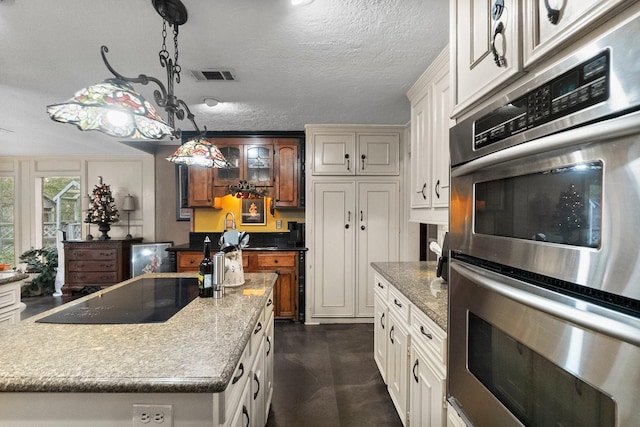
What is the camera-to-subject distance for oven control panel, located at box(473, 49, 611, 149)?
493 mm

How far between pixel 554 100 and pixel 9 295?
298cm

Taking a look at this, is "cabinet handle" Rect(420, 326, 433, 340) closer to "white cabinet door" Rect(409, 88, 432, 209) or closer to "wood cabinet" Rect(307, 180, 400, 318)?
"white cabinet door" Rect(409, 88, 432, 209)

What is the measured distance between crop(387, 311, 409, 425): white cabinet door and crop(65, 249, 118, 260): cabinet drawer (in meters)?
4.38

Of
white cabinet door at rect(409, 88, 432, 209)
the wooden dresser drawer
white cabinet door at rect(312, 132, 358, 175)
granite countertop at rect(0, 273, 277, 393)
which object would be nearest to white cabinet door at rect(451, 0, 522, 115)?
granite countertop at rect(0, 273, 277, 393)

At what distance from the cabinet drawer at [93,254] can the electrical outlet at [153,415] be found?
15.1ft

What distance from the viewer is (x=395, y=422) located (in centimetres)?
203

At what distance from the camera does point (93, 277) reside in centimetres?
466

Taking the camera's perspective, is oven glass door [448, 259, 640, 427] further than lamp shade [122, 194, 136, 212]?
No

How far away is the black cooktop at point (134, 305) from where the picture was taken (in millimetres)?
1316

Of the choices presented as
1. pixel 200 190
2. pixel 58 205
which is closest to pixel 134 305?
pixel 200 190

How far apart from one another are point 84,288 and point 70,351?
4872 mm

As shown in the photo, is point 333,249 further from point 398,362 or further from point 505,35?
point 505,35

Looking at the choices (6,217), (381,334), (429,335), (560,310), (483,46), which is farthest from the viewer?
(6,217)

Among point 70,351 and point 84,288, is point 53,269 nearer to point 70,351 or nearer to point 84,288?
point 84,288
